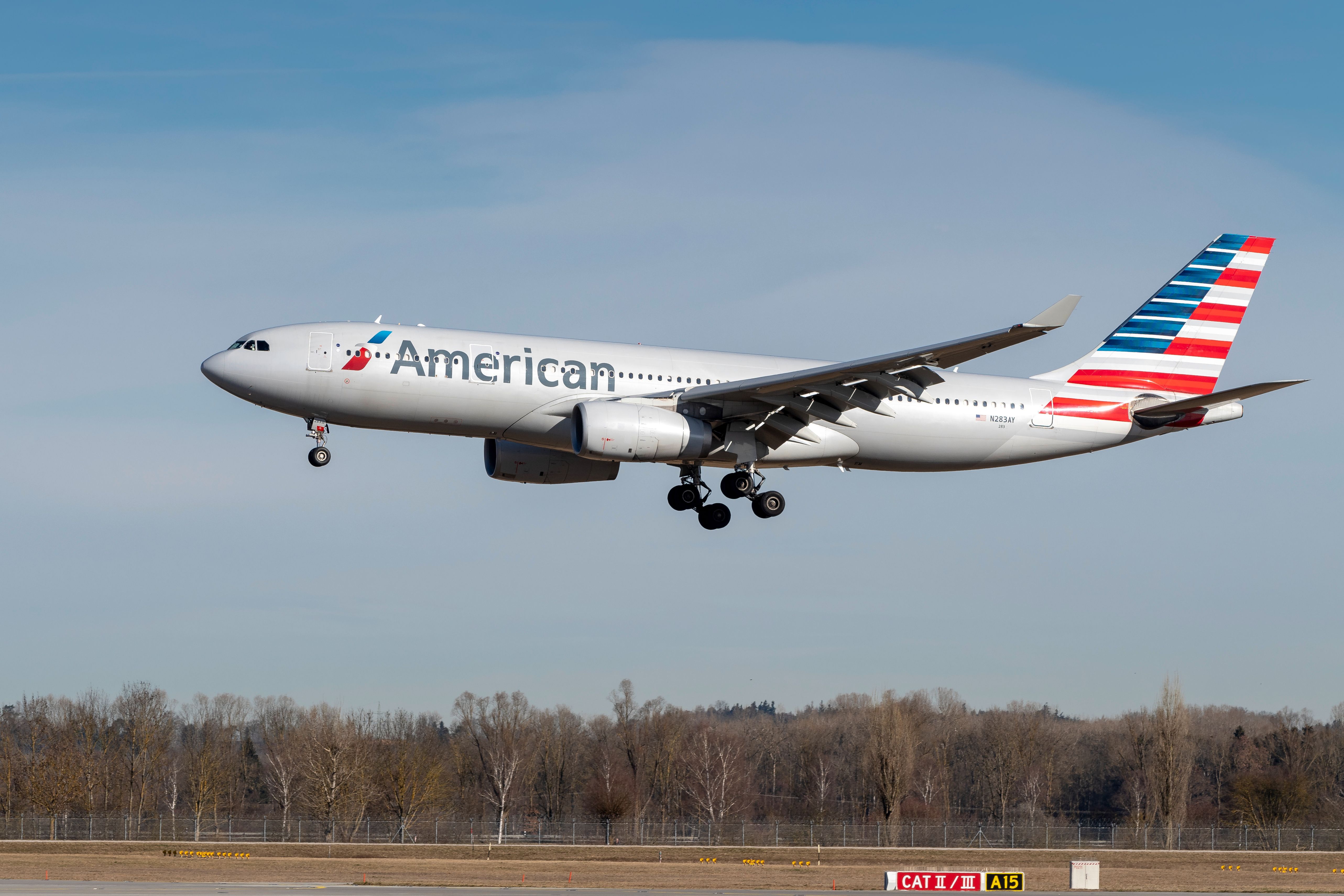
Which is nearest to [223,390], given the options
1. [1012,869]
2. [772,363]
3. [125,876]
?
[772,363]

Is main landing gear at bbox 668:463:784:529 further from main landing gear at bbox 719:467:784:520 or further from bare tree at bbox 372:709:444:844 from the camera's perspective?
bare tree at bbox 372:709:444:844

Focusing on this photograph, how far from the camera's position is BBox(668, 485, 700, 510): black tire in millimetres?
42000

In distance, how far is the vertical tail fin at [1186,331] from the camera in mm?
46125

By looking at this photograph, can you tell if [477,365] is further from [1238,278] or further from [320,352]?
[1238,278]

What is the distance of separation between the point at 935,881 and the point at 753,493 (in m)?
11.8

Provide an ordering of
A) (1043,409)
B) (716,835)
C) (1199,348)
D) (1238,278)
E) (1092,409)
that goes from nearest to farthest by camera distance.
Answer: (1043,409) → (1092,409) → (1199,348) → (1238,278) → (716,835)

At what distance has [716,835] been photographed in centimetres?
7006

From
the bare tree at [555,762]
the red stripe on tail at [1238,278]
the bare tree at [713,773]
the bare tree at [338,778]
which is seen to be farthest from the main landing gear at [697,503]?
the bare tree at [555,762]

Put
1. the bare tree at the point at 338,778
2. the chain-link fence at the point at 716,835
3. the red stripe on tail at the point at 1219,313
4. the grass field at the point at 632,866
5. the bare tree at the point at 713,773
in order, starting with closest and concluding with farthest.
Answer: the grass field at the point at 632,866
the red stripe on tail at the point at 1219,313
the chain-link fence at the point at 716,835
the bare tree at the point at 338,778
the bare tree at the point at 713,773

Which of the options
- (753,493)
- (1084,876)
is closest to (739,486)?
(753,493)

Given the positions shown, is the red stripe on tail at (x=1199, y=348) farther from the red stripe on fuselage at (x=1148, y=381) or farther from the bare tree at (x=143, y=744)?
the bare tree at (x=143, y=744)

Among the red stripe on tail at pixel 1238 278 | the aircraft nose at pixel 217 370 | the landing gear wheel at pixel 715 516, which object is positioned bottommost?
the landing gear wheel at pixel 715 516

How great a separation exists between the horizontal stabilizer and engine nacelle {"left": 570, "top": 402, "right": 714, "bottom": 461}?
15.1 m

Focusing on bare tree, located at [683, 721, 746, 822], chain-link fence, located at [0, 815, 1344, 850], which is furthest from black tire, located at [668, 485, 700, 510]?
bare tree, located at [683, 721, 746, 822]
